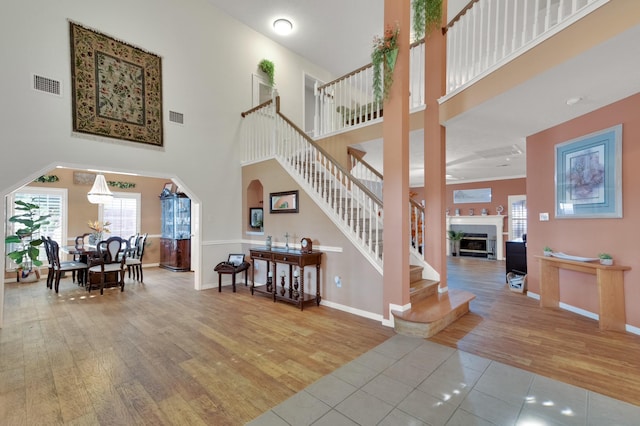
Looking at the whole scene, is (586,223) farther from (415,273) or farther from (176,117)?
(176,117)

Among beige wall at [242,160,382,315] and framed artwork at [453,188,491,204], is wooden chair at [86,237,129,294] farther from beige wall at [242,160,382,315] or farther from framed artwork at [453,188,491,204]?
A: framed artwork at [453,188,491,204]

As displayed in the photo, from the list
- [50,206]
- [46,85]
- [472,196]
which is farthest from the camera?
[472,196]

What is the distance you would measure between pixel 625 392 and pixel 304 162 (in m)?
4.56

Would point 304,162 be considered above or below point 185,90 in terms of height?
below

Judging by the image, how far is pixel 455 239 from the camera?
10.1m

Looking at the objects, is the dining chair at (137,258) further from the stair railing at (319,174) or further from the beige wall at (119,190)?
the stair railing at (319,174)

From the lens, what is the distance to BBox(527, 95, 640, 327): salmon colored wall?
3.31 m

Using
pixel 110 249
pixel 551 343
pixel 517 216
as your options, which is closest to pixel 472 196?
pixel 517 216

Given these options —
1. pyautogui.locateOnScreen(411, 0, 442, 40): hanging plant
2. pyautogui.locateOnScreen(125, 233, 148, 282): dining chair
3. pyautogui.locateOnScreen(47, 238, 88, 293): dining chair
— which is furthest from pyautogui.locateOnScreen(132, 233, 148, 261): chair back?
pyautogui.locateOnScreen(411, 0, 442, 40): hanging plant

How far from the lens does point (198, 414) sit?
76.4 inches

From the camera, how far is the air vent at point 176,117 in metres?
5.10

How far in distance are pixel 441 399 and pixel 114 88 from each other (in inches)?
234

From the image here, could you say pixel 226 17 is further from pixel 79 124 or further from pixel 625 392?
pixel 625 392

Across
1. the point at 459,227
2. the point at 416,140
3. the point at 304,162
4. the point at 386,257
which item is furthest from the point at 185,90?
the point at 459,227
